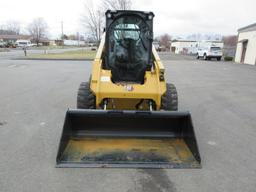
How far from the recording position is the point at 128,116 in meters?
4.32

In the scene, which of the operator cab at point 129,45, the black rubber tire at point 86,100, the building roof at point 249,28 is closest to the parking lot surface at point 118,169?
the black rubber tire at point 86,100

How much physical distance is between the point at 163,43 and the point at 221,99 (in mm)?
83505

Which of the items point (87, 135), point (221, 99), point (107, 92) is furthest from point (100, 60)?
point (221, 99)

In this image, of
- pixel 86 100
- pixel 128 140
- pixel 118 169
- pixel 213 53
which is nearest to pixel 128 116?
pixel 128 140

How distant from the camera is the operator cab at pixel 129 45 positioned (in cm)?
543

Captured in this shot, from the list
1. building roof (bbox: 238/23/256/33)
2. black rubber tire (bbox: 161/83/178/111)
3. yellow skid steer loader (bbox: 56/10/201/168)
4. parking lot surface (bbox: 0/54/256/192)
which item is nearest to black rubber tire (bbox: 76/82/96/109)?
yellow skid steer loader (bbox: 56/10/201/168)

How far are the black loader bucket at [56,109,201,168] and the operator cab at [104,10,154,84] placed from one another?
51.6 inches

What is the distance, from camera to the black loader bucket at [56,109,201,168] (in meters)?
3.89

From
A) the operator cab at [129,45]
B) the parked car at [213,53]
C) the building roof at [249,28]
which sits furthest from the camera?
the parked car at [213,53]

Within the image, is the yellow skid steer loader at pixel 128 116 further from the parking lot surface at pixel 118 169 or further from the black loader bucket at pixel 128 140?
the parking lot surface at pixel 118 169

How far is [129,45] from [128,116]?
6.20ft

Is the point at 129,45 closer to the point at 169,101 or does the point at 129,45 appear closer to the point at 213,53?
the point at 169,101

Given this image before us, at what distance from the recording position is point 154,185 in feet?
11.3

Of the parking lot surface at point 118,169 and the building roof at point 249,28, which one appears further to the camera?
the building roof at point 249,28
